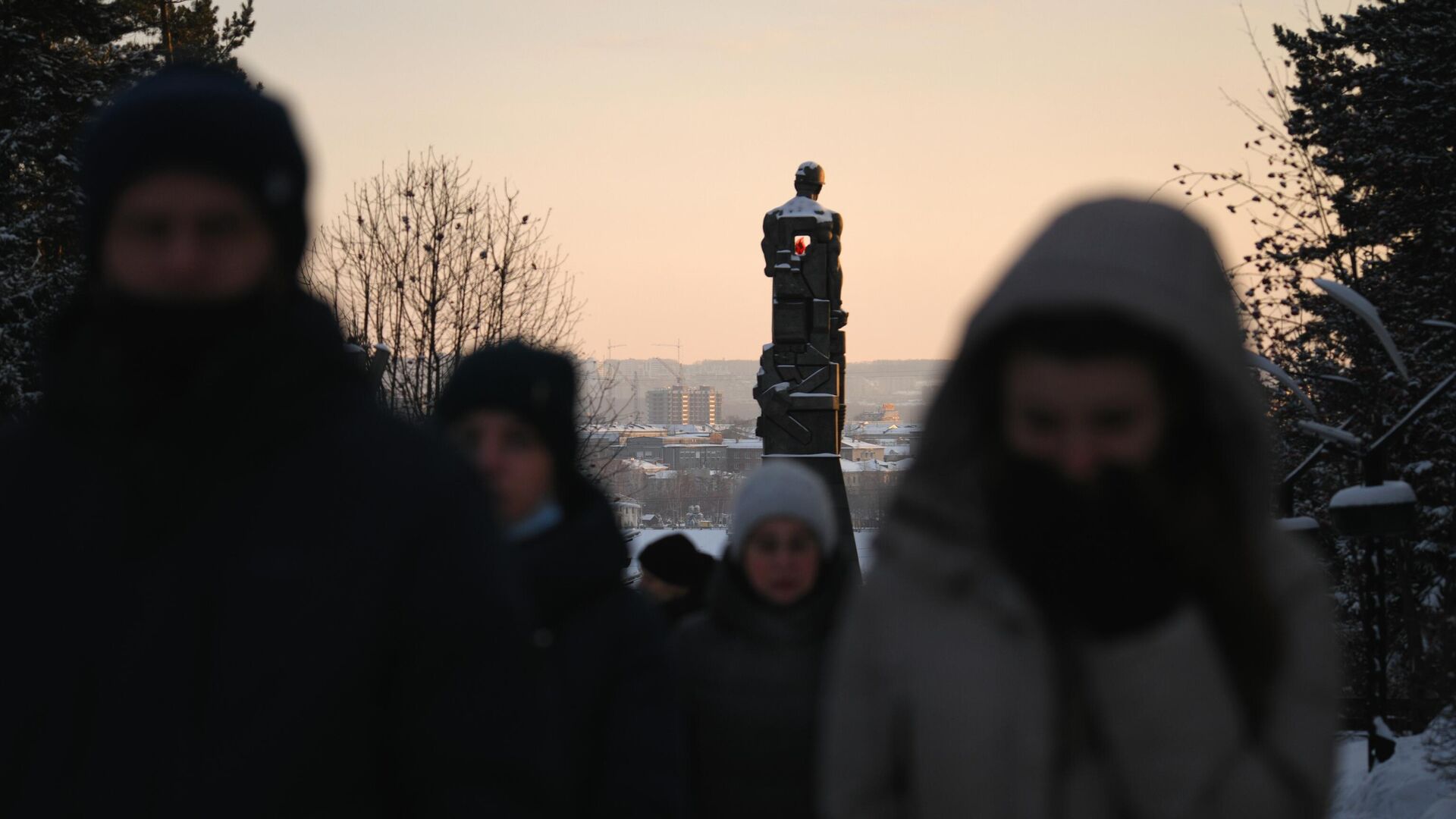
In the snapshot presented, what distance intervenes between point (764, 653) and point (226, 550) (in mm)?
2314

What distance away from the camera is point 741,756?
12.0 feet

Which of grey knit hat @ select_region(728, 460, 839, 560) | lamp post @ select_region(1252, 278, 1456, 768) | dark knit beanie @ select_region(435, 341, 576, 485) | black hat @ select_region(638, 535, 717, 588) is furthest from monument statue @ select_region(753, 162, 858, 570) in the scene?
dark knit beanie @ select_region(435, 341, 576, 485)

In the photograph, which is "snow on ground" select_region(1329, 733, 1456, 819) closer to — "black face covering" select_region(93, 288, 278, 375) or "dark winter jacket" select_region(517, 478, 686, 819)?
"dark winter jacket" select_region(517, 478, 686, 819)

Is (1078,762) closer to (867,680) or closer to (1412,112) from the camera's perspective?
(867,680)

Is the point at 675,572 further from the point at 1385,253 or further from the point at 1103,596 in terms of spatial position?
the point at 1385,253

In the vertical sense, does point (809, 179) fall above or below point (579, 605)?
above

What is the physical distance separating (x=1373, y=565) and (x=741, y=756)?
6.92 meters

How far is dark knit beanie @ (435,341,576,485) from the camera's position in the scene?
3.17 metres

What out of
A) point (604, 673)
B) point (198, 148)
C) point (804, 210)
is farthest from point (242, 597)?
point (804, 210)

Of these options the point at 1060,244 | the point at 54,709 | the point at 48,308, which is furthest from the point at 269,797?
the point at 48,308

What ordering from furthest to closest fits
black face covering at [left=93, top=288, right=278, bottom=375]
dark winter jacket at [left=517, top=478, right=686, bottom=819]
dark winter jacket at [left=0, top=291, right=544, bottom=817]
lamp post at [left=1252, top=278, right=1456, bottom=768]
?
lamp post at [left=1252, top=278, right=1456, bottom=768] → dark winter jacket at [left=517, top=478, right=686, bottom=819] → black face covering at [left=93, top=288, right=278, bottom=375] → dark winter jacket at [left=0, top=291, right=544, bottom=817]

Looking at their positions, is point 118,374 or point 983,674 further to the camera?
point 983,674

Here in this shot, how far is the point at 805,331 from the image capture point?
16406 mm

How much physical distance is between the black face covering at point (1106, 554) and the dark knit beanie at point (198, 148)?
1.02m
